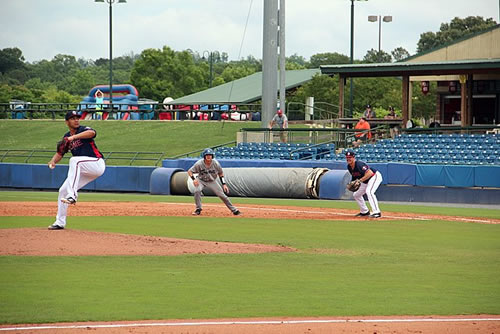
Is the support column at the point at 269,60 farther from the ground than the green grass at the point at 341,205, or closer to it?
farther from the ground

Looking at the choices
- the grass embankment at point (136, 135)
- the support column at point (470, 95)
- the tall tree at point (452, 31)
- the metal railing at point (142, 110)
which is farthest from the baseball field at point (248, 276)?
the tall tree at point (452, 31)

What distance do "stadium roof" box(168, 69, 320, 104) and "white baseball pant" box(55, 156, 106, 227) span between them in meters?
44.4

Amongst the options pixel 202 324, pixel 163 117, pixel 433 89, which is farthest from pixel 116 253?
pixel 433 89

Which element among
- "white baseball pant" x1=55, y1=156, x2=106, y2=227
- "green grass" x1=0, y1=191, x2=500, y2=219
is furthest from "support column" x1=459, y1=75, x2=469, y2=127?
"white baseball pant" x1=55, y1=156, x2=106, y2=227

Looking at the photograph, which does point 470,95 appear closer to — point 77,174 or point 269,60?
point 269,60

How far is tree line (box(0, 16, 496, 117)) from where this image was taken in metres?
73.4

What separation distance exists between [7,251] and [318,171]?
17.8 m

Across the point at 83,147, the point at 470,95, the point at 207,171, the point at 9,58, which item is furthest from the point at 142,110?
the point at 83,147

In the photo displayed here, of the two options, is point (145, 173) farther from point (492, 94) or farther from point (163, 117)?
point (163, 117)

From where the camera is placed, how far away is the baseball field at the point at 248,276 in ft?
28.0

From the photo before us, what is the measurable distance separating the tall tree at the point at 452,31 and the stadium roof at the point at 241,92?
30441mm

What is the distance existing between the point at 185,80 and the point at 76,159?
83.7 m

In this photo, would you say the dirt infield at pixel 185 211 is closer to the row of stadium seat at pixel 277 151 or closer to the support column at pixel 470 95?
the row of stadium seat at pixel 277 151

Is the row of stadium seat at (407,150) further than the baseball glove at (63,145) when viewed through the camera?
Yes
